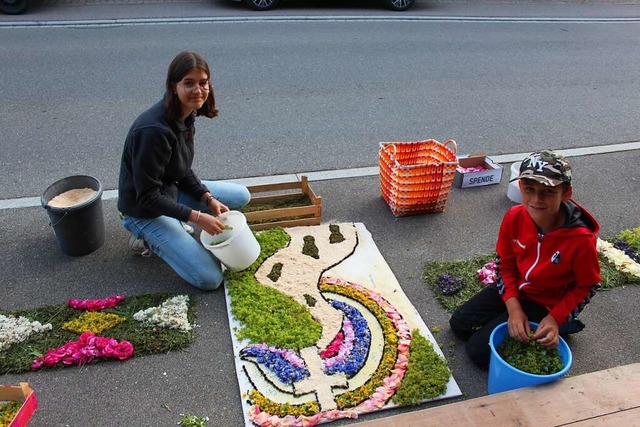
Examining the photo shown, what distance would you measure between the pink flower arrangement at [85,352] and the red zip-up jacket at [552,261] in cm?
229

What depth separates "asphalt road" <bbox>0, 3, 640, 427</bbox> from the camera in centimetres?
314

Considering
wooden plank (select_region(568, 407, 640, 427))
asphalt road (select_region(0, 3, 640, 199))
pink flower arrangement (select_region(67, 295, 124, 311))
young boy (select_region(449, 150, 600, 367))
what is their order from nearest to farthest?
wooden plank (select_region(568, 407, 640, 427)) → young boy (select_region(449, 150, 600, 367)) → pink flower arrangement (select_region(67, 295, 124, 311)) → asphalt road (select_region(0, 3, 640, 199))

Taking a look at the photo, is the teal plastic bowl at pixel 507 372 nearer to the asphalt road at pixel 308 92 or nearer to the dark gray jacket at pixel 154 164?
the dark gray jacket at pixel 154 164

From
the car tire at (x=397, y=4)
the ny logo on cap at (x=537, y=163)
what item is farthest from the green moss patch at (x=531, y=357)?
the car tire at (x=397, y=4)

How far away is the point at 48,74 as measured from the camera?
7316mm

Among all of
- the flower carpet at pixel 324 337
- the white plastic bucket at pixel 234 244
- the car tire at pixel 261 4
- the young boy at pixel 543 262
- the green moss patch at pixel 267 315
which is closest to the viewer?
the young boy at pixel 543 262

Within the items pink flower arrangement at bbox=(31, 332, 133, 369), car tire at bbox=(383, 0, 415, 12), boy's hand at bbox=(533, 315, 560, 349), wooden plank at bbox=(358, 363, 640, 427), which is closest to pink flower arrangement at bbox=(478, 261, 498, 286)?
boy's hand at bbox=(533, 315, 560, 349)

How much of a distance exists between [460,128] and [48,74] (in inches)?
222

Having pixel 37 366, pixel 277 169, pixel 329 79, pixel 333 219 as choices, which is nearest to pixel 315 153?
pixel 277 169

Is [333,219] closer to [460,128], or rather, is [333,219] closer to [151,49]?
[460,128]

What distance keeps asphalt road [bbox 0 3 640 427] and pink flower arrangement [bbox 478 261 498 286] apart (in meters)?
0.29

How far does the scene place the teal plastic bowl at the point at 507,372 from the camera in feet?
8.57

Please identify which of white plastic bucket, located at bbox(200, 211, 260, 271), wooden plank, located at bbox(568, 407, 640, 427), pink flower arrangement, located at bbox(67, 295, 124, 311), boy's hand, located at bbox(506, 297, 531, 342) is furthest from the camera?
white plastic bucket, located at bbox(200, 211, 260, 271)

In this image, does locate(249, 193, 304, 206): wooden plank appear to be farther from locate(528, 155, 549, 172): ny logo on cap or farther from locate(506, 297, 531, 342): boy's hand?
locate(528, 155, 549, 172): ny logo on cap
